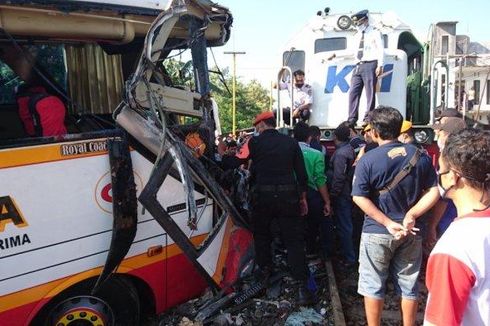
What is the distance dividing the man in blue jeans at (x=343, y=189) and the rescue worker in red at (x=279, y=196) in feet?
2.91

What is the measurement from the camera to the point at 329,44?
809 centimetres

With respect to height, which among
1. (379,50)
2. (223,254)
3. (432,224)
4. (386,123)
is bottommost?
(223,254)

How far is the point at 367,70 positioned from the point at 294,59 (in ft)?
7.84

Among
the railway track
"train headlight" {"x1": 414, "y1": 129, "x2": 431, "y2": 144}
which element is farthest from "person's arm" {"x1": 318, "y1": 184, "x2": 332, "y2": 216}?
"train headlight" {"x1": 414, "y1": 129, "x2": 431, "y2": 144}

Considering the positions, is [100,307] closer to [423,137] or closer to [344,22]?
[423,137]

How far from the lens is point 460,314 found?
145cm

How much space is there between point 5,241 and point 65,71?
1.93 m

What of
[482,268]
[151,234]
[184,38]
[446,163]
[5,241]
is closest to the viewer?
[482,268]

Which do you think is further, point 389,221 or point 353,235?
point 353,235

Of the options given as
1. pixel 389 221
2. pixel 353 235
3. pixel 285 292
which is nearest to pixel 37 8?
pixel 389 221

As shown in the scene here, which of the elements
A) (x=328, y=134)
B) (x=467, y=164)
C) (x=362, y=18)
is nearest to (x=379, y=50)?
(x=362, y=18)

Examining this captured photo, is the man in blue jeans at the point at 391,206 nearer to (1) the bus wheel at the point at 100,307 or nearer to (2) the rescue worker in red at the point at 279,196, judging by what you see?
(2) the rescue worker in red at the point at 279,196

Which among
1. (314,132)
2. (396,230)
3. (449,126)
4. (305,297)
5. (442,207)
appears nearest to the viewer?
(396,230)

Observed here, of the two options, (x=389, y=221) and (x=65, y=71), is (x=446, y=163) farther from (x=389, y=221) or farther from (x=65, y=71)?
(x=65, y=71)
